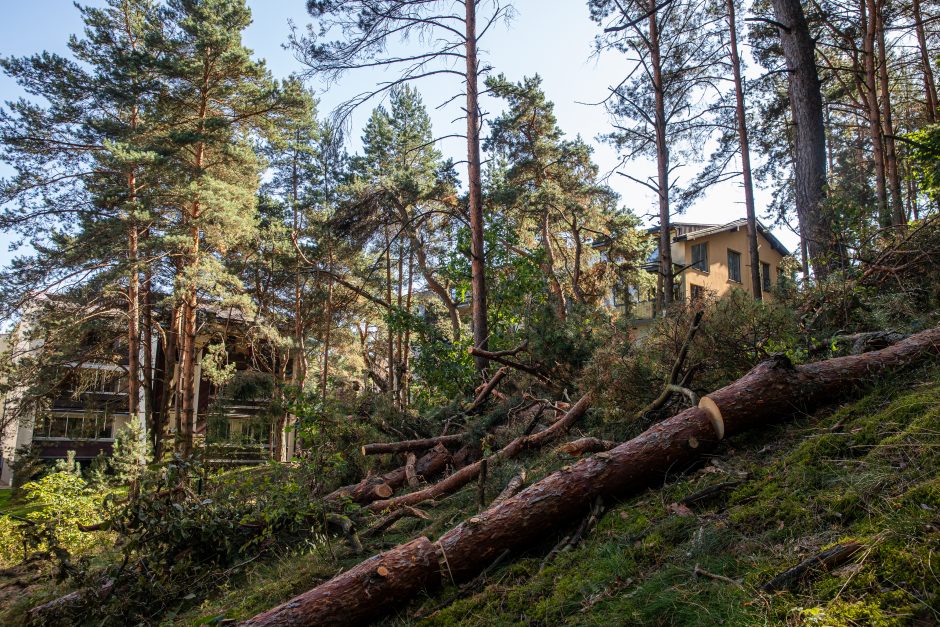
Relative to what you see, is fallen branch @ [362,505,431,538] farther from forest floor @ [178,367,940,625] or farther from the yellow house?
the yellow house

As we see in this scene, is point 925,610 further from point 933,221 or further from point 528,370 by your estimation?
point 528,370

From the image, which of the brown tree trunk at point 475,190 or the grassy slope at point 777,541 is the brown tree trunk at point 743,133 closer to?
the brown tree trunk at point 475,190

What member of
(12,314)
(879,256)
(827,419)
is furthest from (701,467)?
(12,314)

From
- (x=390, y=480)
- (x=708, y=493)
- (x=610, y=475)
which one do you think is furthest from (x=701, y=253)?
(x=708, y=493)

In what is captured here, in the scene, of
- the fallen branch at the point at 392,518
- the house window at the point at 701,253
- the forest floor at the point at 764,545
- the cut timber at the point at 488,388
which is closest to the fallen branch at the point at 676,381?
the forest floor at the point at 764,545

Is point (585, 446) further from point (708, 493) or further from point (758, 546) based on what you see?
point (758, 546)

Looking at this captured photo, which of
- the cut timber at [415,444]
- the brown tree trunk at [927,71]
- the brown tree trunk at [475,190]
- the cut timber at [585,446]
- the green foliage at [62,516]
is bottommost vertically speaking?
the green foliage at [62,516]

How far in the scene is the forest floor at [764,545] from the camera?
2.37 m

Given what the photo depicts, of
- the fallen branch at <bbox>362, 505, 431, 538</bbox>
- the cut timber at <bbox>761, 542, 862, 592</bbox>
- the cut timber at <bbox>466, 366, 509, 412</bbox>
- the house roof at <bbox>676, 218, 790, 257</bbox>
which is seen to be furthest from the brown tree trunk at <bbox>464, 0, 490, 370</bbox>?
the house roof at <bbox>676, 218, 790, 257</bbox>

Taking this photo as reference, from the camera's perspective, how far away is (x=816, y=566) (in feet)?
8.37

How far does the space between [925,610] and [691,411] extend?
2.48m

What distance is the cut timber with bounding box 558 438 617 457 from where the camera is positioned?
5.13 m

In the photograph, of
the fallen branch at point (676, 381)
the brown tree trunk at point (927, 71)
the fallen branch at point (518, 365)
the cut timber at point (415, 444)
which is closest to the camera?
the fallen branch at point (676, 381)

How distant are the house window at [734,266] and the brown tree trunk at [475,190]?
20.0 m
